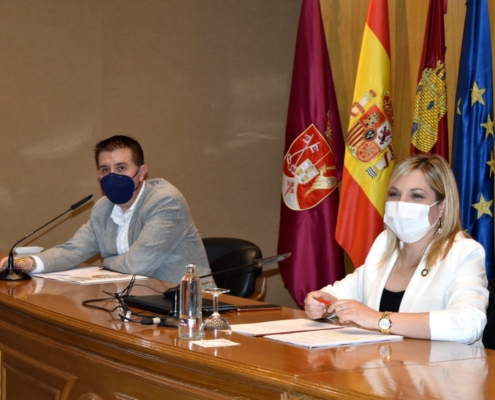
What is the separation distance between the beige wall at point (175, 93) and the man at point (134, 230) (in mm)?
1154

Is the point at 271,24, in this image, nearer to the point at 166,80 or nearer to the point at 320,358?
the point at 166,80

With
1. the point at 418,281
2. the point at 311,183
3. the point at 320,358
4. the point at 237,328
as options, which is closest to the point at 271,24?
the point at 311,183

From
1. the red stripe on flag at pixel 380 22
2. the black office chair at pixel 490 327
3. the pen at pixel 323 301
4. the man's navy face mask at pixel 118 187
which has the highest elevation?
the red stripe on flag at pixel 380 22

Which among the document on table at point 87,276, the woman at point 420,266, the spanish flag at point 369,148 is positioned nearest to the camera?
the woman at point 420,266

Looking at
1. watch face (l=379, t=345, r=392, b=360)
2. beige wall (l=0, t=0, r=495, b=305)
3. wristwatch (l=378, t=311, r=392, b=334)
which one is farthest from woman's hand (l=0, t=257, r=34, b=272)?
watch face (l=379, t=345, r=392, b=360)

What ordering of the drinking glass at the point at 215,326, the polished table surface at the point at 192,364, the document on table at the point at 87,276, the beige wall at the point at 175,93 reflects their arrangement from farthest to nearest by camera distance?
the beige wall at the point at 175,93 → the document on table at the point at 87,276 → the drinking glass at the point at 215,326 → the polished table surface at the point at 192,364

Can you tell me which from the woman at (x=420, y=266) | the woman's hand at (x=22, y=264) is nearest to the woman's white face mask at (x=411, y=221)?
the woman at (x=420, y=266)

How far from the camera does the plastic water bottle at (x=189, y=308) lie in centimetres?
179

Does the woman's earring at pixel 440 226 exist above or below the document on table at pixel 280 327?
above

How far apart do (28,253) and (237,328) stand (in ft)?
6.62

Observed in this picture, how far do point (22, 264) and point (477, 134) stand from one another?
7.39 feet

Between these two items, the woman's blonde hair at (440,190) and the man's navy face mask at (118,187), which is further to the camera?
the man's navy face mask at (118,187)

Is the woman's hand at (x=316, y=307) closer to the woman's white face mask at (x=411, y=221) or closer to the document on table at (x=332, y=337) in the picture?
the document on table at (x=332, y=337)

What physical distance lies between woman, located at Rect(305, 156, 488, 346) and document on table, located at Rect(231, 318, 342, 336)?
0.05 metres
